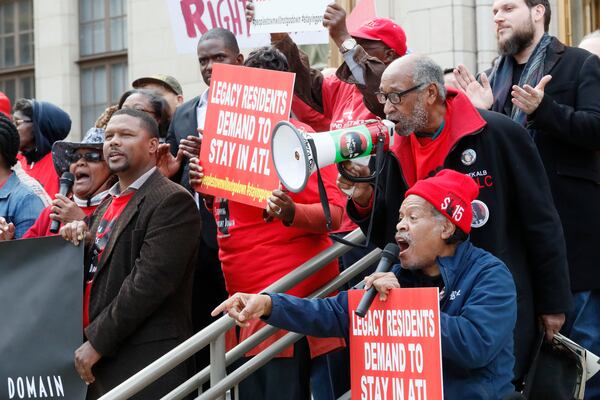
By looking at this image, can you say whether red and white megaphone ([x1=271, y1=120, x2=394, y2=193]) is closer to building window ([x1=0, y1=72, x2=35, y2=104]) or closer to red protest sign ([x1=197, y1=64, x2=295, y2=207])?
red protest sign ([x1=197, y1=64, x2=295, y2=207])

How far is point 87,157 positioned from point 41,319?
941 mm

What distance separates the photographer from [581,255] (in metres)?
5.41

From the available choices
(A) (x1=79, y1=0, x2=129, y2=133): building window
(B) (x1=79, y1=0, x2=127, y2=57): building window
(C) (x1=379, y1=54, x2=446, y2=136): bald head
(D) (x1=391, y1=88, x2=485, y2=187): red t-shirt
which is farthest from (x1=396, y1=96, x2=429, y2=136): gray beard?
(B) (x1=79, y1=0, x2=127, y2=57): building window

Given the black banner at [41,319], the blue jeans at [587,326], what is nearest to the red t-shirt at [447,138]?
the blue jeans at [587,326]

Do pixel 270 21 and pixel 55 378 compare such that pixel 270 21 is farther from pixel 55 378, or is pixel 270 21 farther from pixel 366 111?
pixel 55 378

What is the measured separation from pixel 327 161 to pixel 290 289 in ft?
3.23

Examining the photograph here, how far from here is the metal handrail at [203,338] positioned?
4875mm

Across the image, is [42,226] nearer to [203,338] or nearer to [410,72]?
[203,338]

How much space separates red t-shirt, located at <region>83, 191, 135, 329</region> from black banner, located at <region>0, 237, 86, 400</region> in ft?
0.14

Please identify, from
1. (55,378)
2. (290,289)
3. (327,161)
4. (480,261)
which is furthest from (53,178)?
(480,261)

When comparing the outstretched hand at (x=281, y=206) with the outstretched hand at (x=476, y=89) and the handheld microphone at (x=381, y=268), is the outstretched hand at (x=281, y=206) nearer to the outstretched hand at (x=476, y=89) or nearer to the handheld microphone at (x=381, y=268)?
the handheld microphone at (x=381, y=268)

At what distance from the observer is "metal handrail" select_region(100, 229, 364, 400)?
4875 millimetres

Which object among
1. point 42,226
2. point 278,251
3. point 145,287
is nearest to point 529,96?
point 278,251

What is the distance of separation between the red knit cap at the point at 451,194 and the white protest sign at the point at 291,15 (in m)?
1.73
